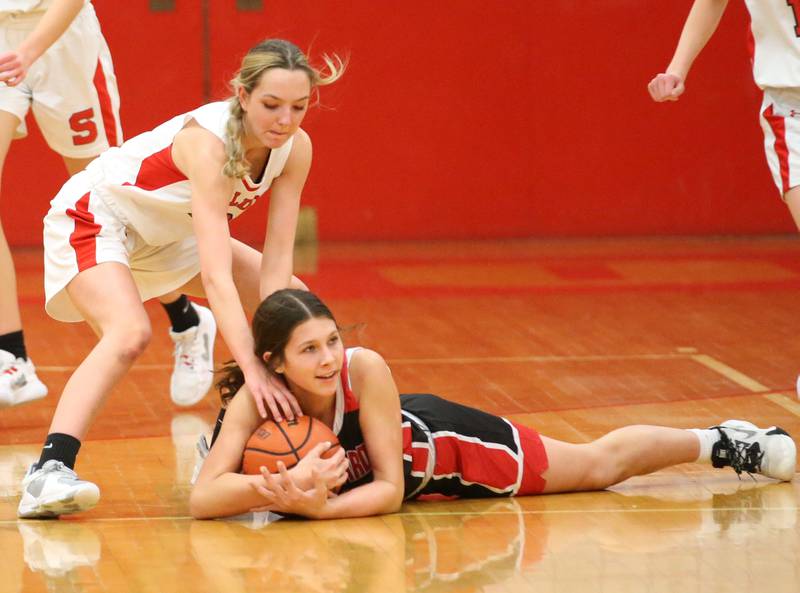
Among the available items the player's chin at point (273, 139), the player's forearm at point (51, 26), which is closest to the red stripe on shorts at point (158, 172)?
the player's chin at point (273, 139)

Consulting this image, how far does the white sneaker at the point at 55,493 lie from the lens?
413 cm

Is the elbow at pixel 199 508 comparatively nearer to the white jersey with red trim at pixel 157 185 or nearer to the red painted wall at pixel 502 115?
the white jersey with red trim at pixel 157 185

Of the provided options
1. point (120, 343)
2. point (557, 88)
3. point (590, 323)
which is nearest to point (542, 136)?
point (557, 88)

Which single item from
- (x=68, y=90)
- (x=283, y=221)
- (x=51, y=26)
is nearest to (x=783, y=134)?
(x=283, y=221)

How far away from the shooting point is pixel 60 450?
4266mm

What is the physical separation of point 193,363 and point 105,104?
114cm

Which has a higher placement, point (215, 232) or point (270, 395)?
point (215, 232)

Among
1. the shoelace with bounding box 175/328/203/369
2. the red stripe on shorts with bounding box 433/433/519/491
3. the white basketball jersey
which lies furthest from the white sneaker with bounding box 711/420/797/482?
the white basketball jersey

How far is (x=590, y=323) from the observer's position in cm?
761

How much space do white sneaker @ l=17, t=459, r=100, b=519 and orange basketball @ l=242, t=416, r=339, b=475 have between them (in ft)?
1.53

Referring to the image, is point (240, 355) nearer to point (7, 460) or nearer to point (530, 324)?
point (7, 460)

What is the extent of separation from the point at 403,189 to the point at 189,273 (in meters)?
5.31

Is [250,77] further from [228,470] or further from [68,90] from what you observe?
[68,90]

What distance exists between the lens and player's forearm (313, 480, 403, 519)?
163 inches
